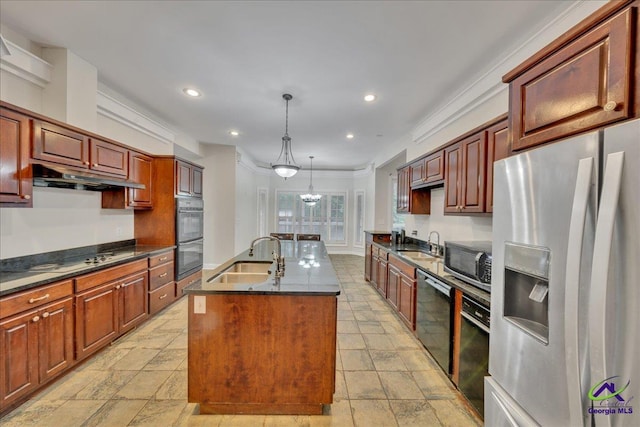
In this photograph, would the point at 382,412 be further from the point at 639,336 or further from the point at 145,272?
the point at 145,272

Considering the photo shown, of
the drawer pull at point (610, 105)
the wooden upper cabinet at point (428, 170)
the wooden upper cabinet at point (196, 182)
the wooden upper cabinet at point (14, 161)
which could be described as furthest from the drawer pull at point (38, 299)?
the wooden upper cabinet at point (428, 170)

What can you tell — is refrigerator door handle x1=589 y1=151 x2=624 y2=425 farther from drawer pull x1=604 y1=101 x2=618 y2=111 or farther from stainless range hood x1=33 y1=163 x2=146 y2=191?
stainless range hood x1=33 y1=163 x2=146 y2=191

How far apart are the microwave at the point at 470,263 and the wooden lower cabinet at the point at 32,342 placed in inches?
134

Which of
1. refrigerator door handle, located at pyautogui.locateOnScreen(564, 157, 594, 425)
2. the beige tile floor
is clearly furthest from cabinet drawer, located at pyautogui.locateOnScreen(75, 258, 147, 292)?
refrigerator door handle, located at pyautogui.locateOnScreen(564, 157, 594, 425)

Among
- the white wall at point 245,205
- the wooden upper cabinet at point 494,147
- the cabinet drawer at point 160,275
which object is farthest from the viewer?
the white wall at point 245,205

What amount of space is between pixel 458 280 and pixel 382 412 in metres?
1.22

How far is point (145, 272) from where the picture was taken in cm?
346

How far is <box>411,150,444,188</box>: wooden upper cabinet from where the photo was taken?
3.27m

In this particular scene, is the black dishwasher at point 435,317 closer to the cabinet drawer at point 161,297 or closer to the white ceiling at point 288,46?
the white ceiling at point 288,46

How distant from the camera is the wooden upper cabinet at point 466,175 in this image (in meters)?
2.48

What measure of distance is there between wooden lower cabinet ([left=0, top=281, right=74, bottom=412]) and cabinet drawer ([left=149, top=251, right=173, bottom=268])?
1.22m

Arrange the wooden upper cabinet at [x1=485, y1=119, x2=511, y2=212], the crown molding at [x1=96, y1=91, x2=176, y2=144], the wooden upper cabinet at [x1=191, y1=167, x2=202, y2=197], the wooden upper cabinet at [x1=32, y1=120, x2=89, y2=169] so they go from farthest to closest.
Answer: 1. the wooden upper cabinet at [x1=191, y1=167, x2=202, y2=197]
2. the crown molding at [x1=96, y1=91, x2=176, y2=144]
3. the wooden upper cabinet at [x1=32, y1=120, x2=89, y2=169]
4. the wooden upper cabinet at [x1=485, y1=119, x2=511, y2=212]

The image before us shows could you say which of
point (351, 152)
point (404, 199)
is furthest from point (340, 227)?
point (404, 199)

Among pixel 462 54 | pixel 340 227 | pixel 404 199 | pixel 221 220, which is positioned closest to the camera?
pixel 462 54
